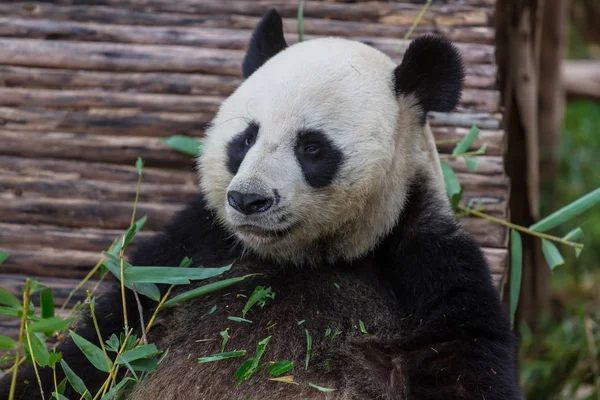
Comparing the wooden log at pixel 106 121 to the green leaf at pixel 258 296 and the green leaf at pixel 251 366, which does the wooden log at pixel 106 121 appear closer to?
the green leaf at pixel 258 296

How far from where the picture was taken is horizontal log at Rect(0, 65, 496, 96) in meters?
4.71

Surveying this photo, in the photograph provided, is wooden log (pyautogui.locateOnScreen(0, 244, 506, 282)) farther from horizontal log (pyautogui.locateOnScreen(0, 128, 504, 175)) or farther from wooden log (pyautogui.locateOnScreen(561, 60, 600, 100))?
wooden log (pyautogui.locateOnScreen(561, 60, 600, 100))

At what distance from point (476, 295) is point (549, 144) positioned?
4.91 metres

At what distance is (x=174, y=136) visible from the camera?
454cm

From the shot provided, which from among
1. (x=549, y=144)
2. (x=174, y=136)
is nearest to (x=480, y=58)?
(x=174, y=136)

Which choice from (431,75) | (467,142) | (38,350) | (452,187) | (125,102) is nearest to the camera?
(38,350)

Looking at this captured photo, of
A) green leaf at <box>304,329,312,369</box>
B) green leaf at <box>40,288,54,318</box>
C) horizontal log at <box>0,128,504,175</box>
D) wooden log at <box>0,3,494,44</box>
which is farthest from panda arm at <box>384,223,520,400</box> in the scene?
wooden log at <box>0,3,494,44</box>

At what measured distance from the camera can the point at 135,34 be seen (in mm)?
4914

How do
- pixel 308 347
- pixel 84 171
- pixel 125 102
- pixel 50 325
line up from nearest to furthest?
1. pixel 50 325
2. pixel 308 347
3. pixel 84 171
4. pixel 125 102

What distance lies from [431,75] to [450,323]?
100 cm

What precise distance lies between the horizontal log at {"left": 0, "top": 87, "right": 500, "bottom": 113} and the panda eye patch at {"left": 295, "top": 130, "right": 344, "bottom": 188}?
152 centimetres

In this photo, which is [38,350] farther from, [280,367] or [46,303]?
[280,367]

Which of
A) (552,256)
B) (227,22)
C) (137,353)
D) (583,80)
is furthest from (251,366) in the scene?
(583,80)

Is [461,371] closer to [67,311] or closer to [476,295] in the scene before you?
[476,295]
